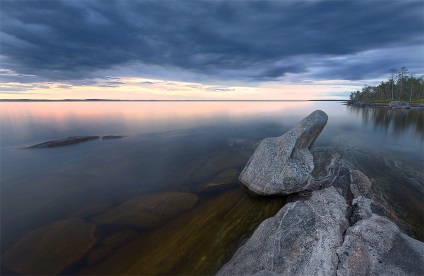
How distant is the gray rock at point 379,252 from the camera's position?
22.8 feet

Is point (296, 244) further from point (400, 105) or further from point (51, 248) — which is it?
point (400, 105)

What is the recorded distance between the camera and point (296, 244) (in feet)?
26.9

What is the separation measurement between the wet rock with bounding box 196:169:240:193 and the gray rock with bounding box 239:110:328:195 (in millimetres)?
1244

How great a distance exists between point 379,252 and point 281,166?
7490 millimetres

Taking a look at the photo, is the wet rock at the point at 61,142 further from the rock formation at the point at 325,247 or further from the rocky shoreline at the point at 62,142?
the rock formation at the point at 325,247

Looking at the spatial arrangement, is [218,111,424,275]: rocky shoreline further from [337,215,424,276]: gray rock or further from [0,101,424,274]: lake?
[0,101,424,274]: lake

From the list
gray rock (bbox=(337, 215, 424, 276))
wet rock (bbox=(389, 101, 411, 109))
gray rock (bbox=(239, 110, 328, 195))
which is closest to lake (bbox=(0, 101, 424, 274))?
gray rock (bbox=(239, 110, 328, 195))

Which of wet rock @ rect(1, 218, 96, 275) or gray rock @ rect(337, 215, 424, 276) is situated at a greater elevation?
gray rock @ rect(337, 215, 424, 276)

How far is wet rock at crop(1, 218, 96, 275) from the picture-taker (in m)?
9.76

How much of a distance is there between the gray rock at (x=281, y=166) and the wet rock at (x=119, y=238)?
27.5ft

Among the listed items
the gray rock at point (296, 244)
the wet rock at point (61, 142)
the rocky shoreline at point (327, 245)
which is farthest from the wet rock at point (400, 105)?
the wet rock at point (61, 142)

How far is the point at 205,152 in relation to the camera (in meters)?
27.8

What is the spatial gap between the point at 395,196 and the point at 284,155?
8.17 meters

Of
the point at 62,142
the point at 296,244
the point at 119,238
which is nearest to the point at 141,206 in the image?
the point at 119,238
